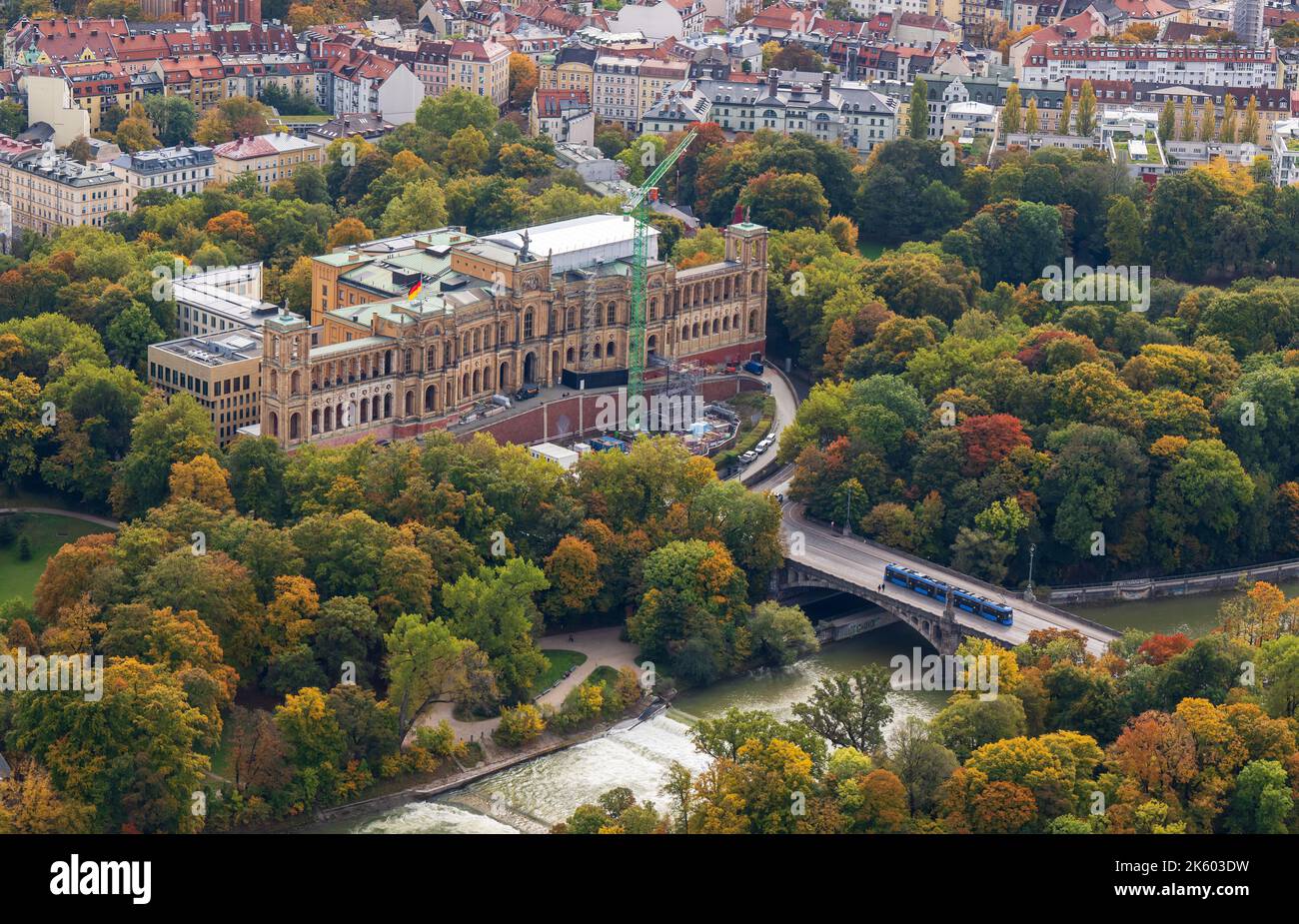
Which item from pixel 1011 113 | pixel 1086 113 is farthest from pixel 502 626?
pixel 1086 113

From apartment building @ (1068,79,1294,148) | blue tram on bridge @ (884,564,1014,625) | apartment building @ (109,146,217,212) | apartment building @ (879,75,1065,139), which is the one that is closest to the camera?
blue tram on bridge @ (884,564,1014,625)

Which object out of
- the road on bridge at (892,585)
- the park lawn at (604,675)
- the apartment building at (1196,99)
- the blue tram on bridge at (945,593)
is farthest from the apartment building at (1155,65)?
the park lawn at (604,675)

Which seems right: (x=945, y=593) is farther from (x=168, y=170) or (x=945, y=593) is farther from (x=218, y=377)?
(x=168, y=170)

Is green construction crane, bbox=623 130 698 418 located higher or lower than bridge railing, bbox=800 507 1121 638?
higher

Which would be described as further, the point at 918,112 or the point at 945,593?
the point at 918,112

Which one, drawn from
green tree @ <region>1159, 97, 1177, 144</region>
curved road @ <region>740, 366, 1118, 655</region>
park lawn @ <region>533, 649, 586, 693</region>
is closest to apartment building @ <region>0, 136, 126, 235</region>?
curved road @ <region>740, 366, 1118, 655</region>

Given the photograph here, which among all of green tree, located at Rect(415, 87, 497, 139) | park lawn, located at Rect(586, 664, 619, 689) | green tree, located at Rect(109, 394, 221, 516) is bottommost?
park lawn, located at Rect(586, 664, 619, 689)

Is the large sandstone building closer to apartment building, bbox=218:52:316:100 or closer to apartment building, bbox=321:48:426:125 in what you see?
apartment building, bbox=321:48:426:125
